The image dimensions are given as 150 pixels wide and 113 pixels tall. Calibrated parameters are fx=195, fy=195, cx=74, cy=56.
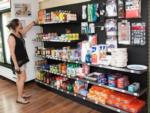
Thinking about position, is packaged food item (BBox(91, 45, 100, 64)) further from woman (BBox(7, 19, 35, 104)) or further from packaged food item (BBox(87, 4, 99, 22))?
woman (BBox(7, 19, 35, 104))

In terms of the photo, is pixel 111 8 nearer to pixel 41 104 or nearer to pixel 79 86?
pixel 79 86

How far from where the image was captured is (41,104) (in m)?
Result: 4.12

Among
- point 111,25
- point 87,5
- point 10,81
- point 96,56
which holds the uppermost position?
point 87,5

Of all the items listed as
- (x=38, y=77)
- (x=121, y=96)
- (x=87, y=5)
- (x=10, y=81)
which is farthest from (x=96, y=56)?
(x=10, y=81)

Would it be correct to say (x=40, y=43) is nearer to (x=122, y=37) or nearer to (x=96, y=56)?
(x=96, y=56)

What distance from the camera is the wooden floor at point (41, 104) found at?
3.83 m

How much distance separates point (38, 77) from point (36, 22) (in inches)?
55.7

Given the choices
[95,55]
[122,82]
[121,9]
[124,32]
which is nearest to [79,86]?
[95,55]

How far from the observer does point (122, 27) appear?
3.30 meters

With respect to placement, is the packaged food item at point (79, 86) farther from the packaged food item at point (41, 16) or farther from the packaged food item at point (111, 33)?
the packaged food item at point (41, 16)

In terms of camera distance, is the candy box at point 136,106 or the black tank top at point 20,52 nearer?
the candy box at point 136,106

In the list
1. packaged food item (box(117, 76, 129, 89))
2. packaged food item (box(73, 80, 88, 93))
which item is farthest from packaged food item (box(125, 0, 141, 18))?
packaged food item (box(73, 80, 88, 93))

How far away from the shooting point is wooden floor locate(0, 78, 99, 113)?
151 inches

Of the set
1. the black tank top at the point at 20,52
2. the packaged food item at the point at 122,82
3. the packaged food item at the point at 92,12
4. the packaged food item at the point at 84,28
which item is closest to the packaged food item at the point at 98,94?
the packaged food item at the point at 122,82
